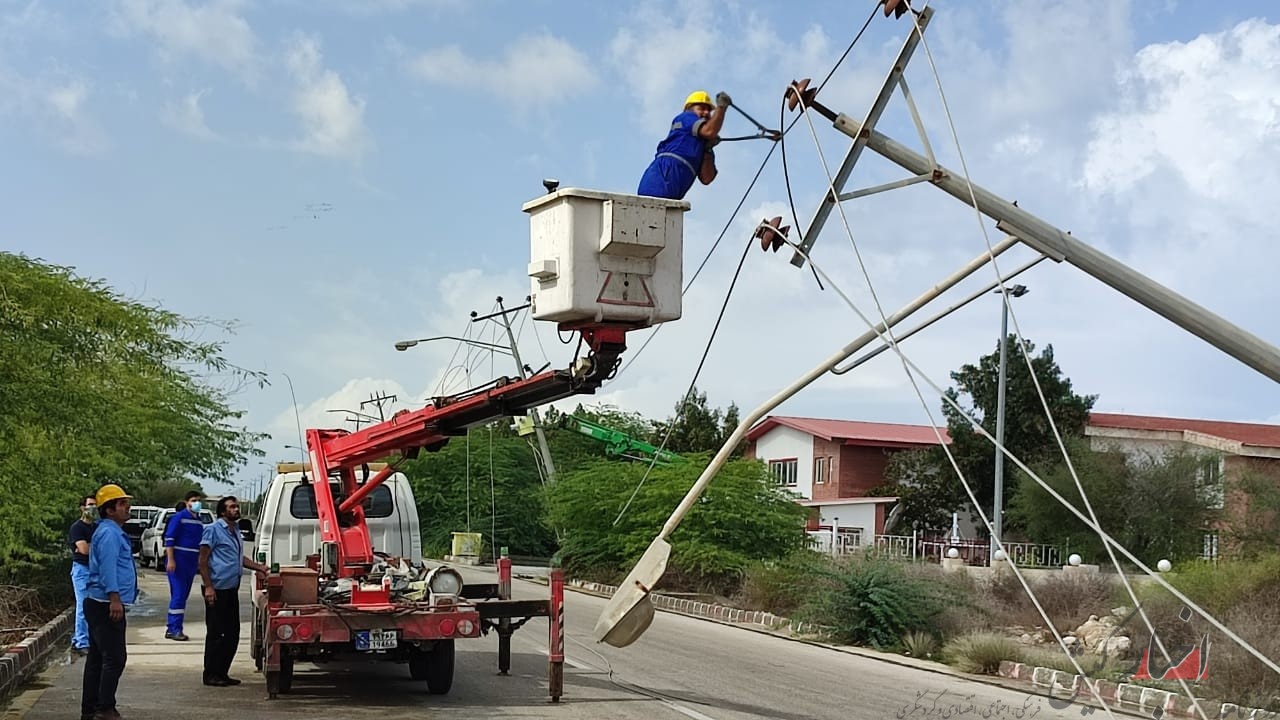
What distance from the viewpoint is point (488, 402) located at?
13180 millimetres

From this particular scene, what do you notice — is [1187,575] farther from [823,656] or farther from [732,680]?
[732,680]

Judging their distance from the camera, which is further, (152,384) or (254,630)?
(152,384)

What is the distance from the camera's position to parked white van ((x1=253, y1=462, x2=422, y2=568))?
15953 millimetres

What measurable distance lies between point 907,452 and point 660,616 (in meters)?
28.4

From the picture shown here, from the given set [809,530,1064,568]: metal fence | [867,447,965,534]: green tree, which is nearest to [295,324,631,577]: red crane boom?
[809,530,1064,568]: metal fence

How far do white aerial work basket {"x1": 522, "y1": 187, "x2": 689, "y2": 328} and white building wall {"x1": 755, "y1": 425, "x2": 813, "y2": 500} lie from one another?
49.4 metres

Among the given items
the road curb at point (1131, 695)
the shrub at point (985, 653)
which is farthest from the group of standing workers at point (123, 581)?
the shrub at point (985, 653)

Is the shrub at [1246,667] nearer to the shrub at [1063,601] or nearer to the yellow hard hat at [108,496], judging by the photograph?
the shrub at [1063,601]

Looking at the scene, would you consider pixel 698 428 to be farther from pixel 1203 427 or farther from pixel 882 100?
pixel 882 100

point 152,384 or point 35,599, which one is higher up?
point 152,384

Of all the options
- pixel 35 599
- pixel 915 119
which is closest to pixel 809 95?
pixel 915 119

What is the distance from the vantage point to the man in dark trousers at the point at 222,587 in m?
14.0

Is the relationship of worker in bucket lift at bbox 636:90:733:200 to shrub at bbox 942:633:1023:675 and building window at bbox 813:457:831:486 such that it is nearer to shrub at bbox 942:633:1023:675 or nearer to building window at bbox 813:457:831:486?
shrub at bbox 942:633:1023:675

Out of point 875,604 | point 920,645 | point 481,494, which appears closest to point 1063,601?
point 875,604
